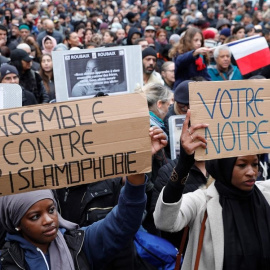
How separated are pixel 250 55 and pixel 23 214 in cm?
417

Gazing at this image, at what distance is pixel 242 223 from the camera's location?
2.48 m

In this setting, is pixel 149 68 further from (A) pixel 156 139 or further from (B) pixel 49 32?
(B) pixel 49 32

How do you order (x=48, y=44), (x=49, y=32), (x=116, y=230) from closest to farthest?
(x=116, y=230) < (x=48, y=44) < (x=49, y=32)

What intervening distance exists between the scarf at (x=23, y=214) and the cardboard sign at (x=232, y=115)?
747 millimetres

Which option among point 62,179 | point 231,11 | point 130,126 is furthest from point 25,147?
point 231,11

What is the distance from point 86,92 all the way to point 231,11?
1294 cm

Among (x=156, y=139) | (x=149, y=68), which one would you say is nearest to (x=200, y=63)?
(x=149, y=68)

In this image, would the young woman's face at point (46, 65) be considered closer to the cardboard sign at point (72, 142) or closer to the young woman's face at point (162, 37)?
the young woman's face at point (162, 37)

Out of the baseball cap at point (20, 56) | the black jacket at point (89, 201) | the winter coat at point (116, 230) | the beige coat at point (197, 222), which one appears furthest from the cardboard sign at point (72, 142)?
the baseball cap at point (20, 56)

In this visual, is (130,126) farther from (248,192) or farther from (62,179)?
(248,192)

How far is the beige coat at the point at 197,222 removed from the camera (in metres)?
2.40

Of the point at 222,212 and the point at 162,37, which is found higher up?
Result: the point at 162,37

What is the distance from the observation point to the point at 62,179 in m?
2.14

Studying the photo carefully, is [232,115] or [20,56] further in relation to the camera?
[20,56]
